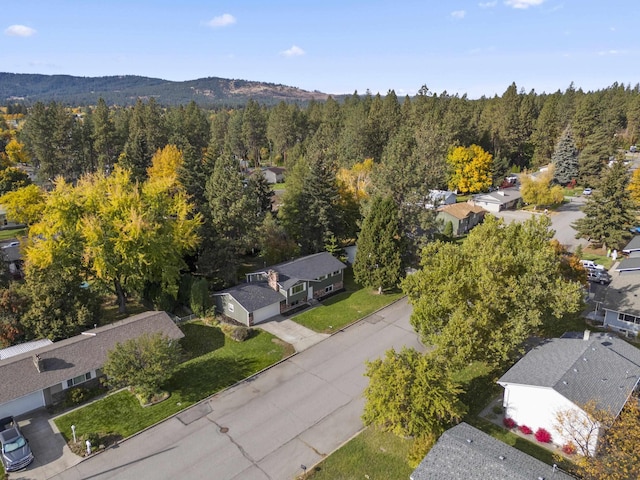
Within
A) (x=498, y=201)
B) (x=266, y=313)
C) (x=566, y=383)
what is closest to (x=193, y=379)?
(x=266, y=313)

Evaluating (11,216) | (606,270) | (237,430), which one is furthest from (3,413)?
(606,270)

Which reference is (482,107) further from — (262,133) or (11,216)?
(11,216)

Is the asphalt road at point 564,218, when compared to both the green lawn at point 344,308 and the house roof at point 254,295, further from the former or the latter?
the house roof at point 254,295

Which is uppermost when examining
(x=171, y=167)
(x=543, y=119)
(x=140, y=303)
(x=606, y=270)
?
(x=543, y=119)

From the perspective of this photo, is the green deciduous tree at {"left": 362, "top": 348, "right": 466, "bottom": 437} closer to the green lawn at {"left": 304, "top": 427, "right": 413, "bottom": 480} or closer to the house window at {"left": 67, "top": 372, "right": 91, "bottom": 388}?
the green lawn at {"left": 304, "top": 427, "right": 413, "bottom": 480}

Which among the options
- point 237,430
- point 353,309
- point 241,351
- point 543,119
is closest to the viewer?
point 237,430

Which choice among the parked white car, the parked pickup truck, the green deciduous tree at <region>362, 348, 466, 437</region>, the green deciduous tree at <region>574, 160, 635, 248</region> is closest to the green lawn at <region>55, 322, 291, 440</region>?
the parked pickup truck

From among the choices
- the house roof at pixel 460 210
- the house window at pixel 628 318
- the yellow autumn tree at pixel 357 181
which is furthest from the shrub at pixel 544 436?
the house roof at pixel 460 210
